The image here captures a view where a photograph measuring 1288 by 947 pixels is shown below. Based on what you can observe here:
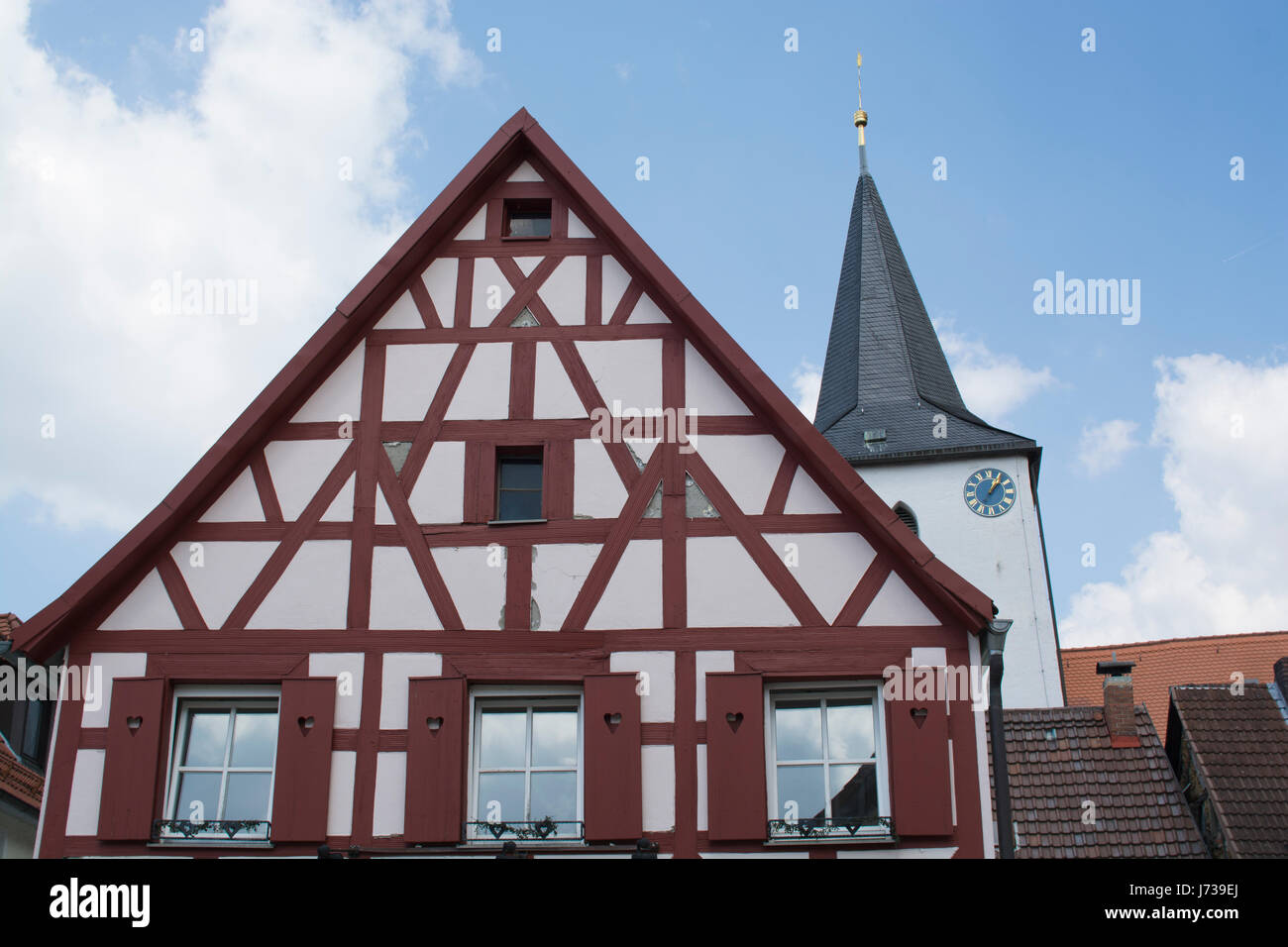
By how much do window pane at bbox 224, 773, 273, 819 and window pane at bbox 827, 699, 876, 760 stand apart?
12.6 feet

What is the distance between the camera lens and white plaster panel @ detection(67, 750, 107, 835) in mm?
10266

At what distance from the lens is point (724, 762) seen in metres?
10.2

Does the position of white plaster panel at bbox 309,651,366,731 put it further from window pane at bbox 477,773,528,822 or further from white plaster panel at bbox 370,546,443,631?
window pane at bbox 477,773,528,822

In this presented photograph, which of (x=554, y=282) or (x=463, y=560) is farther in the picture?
(x=554, y=282)

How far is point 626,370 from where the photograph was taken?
1152 centimetres

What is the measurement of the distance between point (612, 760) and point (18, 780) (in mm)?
8754

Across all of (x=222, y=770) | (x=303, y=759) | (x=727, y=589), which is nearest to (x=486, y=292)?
(x=727, y=589)

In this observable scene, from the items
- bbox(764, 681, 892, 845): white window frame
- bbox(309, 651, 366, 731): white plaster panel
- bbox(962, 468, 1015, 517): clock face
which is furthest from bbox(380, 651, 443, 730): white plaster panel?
bbox(962, 468, 1015, 517): clock face

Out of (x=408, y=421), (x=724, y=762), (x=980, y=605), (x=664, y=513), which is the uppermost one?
(x=408, y=421)

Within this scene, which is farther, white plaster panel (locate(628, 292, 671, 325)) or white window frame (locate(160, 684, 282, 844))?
white plaster panel (locate(628, 292, 671, 325))
